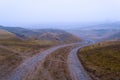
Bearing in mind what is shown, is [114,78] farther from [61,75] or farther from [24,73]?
[24,73]

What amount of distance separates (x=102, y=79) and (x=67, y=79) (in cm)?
475

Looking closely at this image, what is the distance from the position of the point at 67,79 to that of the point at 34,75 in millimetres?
5296

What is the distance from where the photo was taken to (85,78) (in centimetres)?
3559

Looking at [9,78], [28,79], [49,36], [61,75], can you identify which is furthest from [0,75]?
[49,36]

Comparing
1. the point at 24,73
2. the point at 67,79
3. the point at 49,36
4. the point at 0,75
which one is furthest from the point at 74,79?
the point at 49,36

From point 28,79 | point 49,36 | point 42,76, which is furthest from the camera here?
point 49,36

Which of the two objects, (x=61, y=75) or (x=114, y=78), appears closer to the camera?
(x=114, y=78)

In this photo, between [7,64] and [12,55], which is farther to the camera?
[12,55]

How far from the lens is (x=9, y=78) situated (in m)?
35.3

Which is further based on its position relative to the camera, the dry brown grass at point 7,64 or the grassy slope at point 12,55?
the grassy slope at point 12,55

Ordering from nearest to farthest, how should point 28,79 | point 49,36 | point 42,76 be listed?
point 28,79
point 42,76
point 49,36

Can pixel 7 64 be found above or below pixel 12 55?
above

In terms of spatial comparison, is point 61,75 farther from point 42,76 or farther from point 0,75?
point 0,75

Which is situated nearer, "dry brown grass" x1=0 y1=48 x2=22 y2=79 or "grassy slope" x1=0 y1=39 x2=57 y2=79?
"dry brown grass" x1=0 y1=48 x2=22 y2=79
